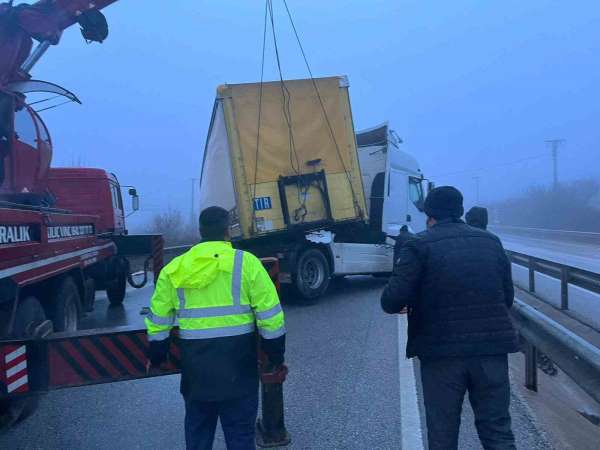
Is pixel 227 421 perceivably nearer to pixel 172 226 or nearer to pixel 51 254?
pixel 51 254

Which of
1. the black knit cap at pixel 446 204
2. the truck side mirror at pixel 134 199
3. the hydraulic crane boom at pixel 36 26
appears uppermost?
the hydraulic crane boom at pixel 36 26

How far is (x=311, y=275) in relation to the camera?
10.6 meters

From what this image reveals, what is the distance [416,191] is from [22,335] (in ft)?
33.7

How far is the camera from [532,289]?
10.4 m

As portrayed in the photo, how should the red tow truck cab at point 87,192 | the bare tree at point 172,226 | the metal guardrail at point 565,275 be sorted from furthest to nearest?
1. the bare tree at point 172,226
2. the red tow truck cab at point 87,192
3. the metal guardrail at point 565,275

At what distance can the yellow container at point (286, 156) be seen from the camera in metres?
9.42

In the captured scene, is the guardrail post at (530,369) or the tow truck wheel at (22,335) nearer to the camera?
the tow truck wheel at (22,335)

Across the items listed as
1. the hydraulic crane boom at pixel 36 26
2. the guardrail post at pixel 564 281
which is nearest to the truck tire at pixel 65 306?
the hydraulic crane boom at pixel 36 26

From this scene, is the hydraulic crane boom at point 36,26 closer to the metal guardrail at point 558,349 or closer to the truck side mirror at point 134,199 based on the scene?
the truck side mirror at point 134,199

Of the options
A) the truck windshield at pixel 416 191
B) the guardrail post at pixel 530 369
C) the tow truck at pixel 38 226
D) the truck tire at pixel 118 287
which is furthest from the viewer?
the truck windshield at pixel 416 191

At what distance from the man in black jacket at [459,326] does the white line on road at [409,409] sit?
1.03 m

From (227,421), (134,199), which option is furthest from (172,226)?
(227,421)

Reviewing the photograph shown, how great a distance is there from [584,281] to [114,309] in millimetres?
8016

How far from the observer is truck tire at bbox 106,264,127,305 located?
10.6m
